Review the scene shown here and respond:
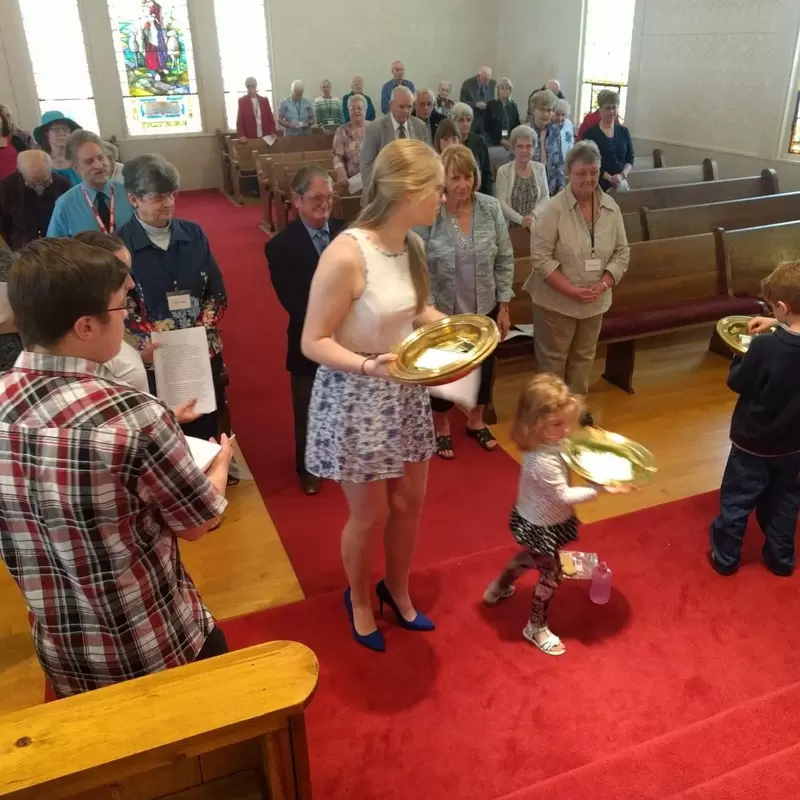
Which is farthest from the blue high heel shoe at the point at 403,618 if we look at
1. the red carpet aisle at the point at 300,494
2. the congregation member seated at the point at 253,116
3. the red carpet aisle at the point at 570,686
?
the congregation member seated at the point at 253,116

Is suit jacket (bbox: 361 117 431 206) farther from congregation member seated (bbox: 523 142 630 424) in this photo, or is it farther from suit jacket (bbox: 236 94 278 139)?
suit jacket (bbox: 236 94 278 139)

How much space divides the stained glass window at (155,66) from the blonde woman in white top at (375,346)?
1075 centimetres

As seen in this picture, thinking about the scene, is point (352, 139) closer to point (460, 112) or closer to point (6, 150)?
point (460, 112)

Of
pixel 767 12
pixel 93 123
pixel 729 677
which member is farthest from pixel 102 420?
pixel 93 123

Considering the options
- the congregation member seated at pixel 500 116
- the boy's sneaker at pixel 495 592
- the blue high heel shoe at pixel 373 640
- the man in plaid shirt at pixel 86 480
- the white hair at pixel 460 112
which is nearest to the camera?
the man in plaid shirt at pixel 86 480

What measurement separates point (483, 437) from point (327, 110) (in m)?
8.77

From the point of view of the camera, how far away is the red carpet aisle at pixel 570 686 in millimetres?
2055

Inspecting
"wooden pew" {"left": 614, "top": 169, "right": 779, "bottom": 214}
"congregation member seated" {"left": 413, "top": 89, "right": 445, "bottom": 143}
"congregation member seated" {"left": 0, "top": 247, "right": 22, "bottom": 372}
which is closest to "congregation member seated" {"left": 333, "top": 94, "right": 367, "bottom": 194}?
"congregation member seated" {"left": 413, "top": 89, "right": 445, "bottom": 143}

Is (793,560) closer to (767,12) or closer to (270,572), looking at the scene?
(270,572)

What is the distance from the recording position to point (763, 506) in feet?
9.84

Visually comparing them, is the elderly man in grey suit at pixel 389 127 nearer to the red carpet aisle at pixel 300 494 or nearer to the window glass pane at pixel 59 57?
the red carpet aisle at pixel 300 494

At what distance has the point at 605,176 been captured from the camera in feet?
21.3

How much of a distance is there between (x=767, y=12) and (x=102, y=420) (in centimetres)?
837

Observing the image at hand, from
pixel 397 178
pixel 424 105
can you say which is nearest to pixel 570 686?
pixel 397 178
